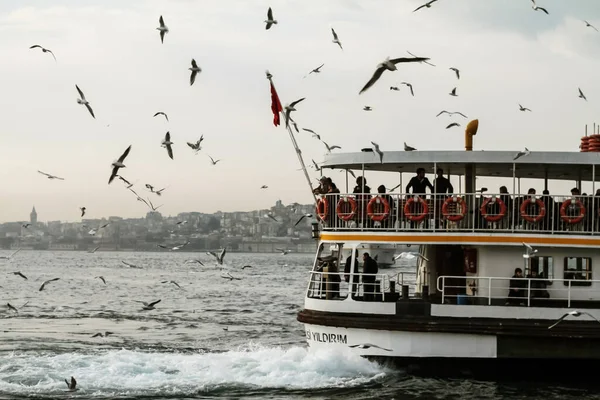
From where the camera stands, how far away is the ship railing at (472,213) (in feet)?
85.1

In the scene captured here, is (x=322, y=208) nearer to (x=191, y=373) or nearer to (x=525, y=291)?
(x=191, y=373)

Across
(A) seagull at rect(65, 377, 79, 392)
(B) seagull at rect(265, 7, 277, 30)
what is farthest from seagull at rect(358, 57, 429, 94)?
(A) seagull at rect(65, 377, 79, 392)

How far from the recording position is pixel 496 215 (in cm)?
2583

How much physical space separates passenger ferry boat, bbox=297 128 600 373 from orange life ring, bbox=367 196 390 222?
32 mm

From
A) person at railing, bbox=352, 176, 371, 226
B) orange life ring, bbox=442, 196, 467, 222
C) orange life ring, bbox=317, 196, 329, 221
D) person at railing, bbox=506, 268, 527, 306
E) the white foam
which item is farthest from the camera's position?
orange life ring, bbox=317, 196, 329, 221

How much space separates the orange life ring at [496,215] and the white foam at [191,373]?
416 cm

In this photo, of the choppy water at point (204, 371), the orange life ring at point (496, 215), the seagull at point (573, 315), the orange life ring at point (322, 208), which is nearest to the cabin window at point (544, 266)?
the orange life ring at point (496, 215)

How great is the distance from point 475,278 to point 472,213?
160cm

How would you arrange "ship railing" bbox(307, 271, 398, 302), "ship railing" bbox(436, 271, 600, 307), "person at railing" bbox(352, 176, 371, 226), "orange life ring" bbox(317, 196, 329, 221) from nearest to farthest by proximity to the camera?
"ship railing" bbox(436, 271, 600, 307)
"ship railing" bbox(307, 271, 398, 302)
"person at railing" bbox(352, 176, 371, 226)
"orange life ring" bbox(317, 196, 329, 221)

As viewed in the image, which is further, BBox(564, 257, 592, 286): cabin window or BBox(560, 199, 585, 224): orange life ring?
BBox(564, 257, 592, 286): cabin window

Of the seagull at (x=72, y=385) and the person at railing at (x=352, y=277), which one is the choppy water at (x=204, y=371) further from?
the person at railing at (x=352, y=277)

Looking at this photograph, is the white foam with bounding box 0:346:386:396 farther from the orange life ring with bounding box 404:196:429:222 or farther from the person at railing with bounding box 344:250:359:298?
the orange life ring with bounding box 404:196:429:222

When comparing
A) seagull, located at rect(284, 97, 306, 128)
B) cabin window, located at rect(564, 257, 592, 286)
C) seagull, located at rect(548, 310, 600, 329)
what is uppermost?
seagull, located at rect(284, 97, 306, 128)

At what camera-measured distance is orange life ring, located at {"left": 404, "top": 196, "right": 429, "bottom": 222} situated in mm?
26047
